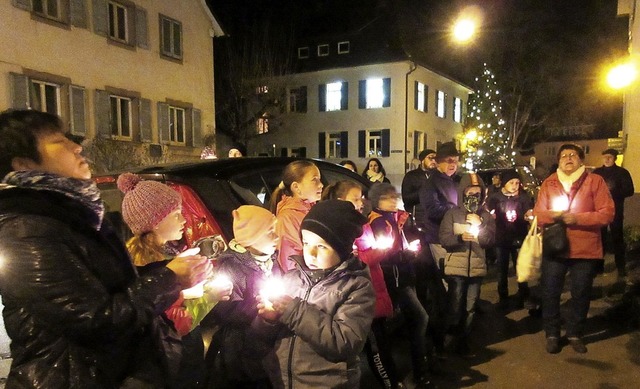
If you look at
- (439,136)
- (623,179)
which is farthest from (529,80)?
(623,179)

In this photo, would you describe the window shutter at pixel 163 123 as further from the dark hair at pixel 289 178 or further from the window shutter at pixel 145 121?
the dark hair at pixel 289 178

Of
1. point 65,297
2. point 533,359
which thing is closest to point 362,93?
point 533,359

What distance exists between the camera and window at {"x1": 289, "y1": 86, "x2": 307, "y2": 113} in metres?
31.2

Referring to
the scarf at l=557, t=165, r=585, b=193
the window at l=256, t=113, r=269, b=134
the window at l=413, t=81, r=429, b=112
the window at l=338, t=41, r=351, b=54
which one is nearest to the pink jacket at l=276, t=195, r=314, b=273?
the scarf at l=557, t=165, r=585, b=193

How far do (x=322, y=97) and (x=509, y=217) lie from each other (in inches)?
977

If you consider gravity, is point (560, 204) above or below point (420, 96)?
below

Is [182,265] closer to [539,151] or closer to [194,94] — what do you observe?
[194,94]

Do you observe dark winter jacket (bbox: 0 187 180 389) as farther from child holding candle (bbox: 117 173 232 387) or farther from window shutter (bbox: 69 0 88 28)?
window shutter (bbox: 69 0 88 28)

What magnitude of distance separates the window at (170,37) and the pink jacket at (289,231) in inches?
637

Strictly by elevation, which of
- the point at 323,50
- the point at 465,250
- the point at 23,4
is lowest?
the point at 465,250

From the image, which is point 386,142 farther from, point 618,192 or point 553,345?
point 553,345

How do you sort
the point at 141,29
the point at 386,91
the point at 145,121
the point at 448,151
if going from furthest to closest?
the point at 386,91, the point at 145,121, the point at 141,29, the point at 448,151

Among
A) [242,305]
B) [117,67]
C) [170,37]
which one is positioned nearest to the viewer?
[242,305]

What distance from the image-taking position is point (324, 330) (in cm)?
231
